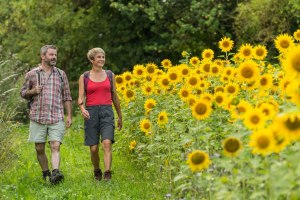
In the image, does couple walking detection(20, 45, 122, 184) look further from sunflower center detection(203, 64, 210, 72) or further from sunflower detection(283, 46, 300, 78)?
sunflower detection(283, 46, 300, 78)

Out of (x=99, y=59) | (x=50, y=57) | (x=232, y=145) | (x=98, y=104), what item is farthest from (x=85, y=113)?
(x=232, y=145)

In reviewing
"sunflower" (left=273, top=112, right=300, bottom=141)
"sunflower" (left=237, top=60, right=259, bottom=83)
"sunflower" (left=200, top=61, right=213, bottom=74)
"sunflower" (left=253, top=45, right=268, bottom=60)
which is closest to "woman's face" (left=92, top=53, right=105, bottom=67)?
"sunflower" (left=200, top=61, right=213, bottom=74)

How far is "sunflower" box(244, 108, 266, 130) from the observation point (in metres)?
4.01

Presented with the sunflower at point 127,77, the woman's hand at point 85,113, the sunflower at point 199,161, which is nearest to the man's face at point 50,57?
the woman's hand at point 85,113

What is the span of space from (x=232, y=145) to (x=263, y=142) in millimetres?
310

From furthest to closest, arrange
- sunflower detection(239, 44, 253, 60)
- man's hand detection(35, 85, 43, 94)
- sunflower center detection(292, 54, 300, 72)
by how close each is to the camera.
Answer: man's hand detection(35, 85, 43, 94) < sunflower detection(239, 44, 253, 60) < sunflower center detection(292, 54, 300, 72)

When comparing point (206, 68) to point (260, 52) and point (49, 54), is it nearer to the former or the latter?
point (260, 52)

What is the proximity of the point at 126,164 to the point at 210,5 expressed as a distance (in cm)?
1221

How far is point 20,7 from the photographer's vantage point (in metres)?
23.9

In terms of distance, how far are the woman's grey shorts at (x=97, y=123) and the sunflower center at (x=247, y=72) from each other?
2.66 m

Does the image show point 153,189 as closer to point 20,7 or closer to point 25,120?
point 25,120

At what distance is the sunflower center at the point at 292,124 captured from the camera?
11.8 feet

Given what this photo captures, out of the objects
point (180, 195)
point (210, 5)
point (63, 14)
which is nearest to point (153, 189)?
point (180, 195)

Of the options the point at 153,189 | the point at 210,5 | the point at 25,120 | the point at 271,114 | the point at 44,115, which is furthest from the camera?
the point at 210,5
